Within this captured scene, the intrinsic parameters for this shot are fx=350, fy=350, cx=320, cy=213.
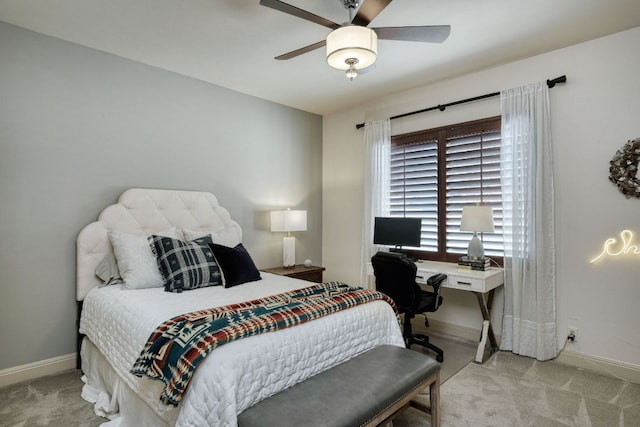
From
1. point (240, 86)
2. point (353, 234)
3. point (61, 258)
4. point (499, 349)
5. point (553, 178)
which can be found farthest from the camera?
point (353, 234)

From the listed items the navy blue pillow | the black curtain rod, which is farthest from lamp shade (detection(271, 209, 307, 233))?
the black curtain rod

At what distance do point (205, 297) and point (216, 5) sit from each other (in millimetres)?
2017

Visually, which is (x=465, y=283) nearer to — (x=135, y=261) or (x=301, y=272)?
(x=301, y=272)

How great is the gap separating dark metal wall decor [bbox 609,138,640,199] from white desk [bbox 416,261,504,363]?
3.73 feet

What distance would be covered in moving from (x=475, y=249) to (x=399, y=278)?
85cm

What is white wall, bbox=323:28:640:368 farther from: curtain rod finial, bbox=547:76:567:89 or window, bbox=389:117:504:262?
window, bbox=389:117:504:262

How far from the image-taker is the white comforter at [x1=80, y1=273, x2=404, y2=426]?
1.48m

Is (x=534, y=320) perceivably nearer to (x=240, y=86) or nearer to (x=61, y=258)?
(x=240, y=86)

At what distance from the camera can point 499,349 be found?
10.7 feet

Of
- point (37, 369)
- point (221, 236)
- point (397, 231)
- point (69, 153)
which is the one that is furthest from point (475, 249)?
point (37, 369)

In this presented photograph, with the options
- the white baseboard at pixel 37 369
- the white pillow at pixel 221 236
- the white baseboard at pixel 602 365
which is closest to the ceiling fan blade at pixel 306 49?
the white pillow at pixel 221 236

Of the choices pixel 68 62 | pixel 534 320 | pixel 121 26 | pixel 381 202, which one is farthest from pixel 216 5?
pixel 534 320

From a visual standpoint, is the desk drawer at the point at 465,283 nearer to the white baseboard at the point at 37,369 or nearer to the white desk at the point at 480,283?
the white desk at the point at 480,283

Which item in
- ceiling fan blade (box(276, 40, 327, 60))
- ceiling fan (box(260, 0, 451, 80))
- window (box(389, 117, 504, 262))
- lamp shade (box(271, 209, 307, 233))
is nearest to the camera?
ceiling fan (box(260, 0, 451, 80))
